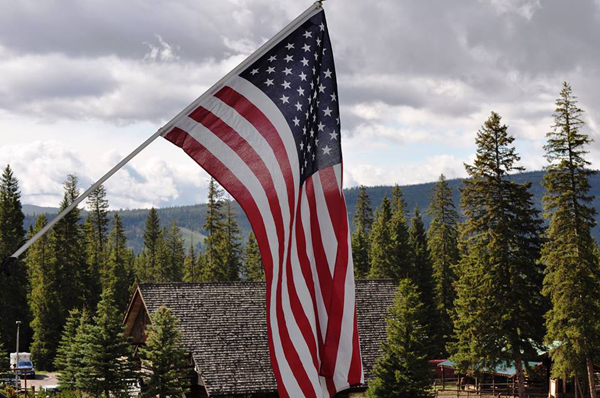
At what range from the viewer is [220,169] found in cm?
837

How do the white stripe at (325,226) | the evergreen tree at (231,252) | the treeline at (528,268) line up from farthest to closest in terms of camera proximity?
1. the evergreen tree at (231,252)
2. the treeline at (528,268)
3. the white stripe at (325,226)

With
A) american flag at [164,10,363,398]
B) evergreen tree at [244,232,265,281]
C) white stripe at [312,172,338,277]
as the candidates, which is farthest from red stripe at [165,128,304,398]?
evergreen tree at [244,232,265,281]

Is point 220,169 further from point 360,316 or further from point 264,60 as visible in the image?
point 360,316

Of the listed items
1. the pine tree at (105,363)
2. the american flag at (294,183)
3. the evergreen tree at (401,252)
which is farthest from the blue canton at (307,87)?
the evergreen tree at (401,252)

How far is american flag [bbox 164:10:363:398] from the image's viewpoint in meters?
8.39

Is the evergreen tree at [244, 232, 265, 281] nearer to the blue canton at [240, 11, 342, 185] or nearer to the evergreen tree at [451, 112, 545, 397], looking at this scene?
the evergreen tree at [451, 112, 545, 397]

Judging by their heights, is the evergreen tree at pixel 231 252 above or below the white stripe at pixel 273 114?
above

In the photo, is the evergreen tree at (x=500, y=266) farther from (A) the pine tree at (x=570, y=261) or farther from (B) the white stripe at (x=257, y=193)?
(B) the white stripe at (x=257, y=193)

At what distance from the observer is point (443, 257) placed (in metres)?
69.9

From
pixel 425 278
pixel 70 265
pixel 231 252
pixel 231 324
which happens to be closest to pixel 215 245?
pixel 231 252

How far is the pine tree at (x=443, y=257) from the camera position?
6450 centimetres

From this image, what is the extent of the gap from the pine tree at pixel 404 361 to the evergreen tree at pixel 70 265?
40.5 metres

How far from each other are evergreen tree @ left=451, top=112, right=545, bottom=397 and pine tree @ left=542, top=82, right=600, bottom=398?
118cm

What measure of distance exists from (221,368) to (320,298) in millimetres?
26480
